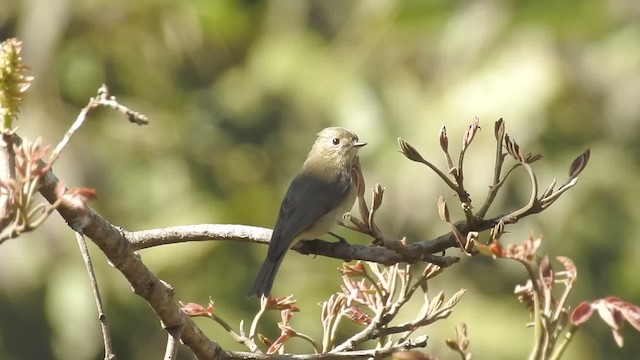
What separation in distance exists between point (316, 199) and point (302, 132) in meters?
5.23

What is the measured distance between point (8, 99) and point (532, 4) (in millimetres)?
7809

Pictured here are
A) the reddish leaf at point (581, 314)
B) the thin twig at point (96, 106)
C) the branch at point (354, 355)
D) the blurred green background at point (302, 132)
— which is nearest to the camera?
the thin twig at point (96, 106)

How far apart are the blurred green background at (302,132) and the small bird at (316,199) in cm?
281

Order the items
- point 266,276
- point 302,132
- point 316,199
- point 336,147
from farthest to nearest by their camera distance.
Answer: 1. point 302,132
2. point 336,147
3. point 316,199
4. point 266,276

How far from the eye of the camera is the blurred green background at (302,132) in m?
8.42

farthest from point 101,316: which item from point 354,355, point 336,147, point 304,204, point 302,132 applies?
point 302,132

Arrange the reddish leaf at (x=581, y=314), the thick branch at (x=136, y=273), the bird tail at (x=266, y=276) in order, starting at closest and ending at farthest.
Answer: the reddish leaf at (x=581, y=314) → the thick branch at (x=136, y=273) → the bird tail at (x=266, y=276)

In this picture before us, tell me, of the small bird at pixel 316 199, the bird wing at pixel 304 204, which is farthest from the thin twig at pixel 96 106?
the bird wing at pixel 304 204

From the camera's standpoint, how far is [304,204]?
4.46 m

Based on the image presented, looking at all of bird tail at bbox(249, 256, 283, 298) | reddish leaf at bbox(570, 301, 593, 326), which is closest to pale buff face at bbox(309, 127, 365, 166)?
bird tail at bbox(249, 256, 283, 298)

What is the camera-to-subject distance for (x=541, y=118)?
9.05 m

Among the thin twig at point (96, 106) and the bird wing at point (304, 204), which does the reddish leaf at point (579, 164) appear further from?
the bird wing at point (304, 204)

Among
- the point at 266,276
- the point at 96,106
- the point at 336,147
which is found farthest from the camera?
the point at 336,147

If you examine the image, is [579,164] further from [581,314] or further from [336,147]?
[336,147]
